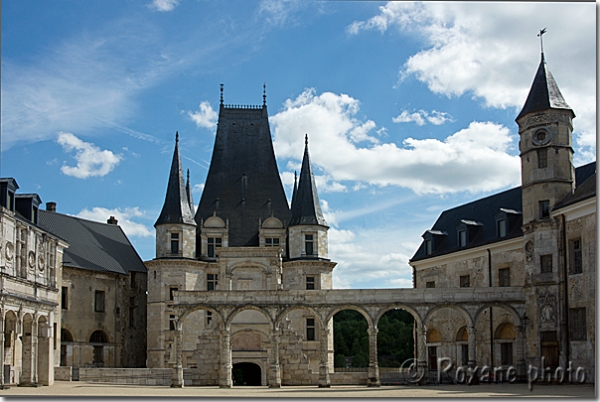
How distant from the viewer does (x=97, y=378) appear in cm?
3906

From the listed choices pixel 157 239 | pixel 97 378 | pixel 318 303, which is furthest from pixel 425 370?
pixel 157 239

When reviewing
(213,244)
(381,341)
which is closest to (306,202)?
(213,244)

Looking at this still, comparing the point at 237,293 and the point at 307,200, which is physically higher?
the point at 307,200

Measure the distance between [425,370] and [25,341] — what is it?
17.3 meters

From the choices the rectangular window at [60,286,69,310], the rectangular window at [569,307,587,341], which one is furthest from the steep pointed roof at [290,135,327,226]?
the rectangular window at [569,307,587,341]

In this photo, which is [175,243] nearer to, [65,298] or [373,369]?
[65,298]

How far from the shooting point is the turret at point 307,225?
47719 millimetres

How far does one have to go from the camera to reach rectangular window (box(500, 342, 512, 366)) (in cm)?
4097

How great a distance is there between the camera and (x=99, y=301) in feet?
161

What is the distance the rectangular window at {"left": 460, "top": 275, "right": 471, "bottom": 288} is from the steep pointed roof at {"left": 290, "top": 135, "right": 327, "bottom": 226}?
8431 millimetres

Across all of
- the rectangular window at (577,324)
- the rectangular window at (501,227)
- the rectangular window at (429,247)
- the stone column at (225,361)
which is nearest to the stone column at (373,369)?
the stone column at (225,361)

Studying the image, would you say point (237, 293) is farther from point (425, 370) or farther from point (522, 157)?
point (522, 157)

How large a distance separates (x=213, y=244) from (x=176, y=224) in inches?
120

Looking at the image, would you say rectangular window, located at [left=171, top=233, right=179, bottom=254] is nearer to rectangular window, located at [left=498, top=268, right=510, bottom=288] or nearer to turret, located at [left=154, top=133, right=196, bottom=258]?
turret, located at [left=154, top=133, right=196, bottom=258]
